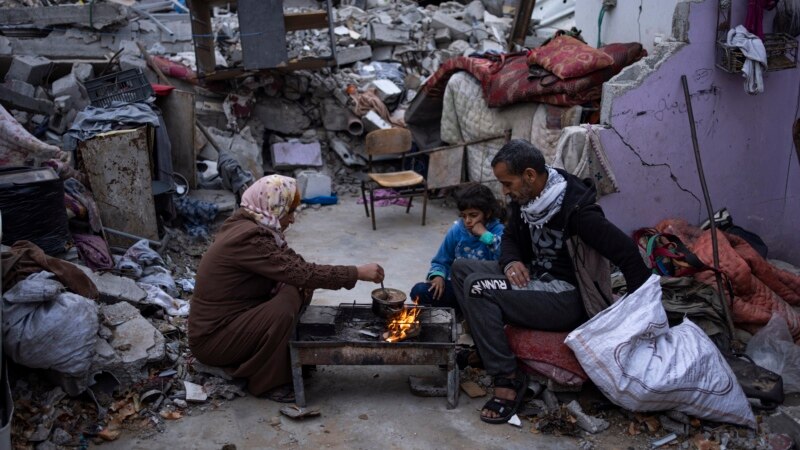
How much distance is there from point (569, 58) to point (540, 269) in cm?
317

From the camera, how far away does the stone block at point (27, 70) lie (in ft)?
27.1

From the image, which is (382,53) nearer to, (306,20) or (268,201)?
(306,20)

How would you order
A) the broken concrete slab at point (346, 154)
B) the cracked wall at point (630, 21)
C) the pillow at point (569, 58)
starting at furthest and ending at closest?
1. the broken concrete slab at point (346, 154)
2. the pillow at point (569, 58)
3. the cracked wall at point (630, 21)

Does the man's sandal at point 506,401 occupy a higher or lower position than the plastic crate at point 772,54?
lower

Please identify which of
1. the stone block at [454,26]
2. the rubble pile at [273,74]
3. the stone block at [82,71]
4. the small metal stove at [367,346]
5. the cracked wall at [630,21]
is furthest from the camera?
the stone block at [454,26]

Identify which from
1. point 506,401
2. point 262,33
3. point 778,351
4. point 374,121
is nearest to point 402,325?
point 506,401

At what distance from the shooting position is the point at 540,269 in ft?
14.1

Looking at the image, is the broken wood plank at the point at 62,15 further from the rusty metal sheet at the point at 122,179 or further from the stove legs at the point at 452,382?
the stove legs at the point at 452,382

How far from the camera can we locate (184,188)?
7652mm

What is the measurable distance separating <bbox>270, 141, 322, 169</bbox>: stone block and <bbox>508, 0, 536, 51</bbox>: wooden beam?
4.30 metres

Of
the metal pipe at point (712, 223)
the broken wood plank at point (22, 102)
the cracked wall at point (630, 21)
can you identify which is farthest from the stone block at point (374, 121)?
the metal pipe at point (712, 223)

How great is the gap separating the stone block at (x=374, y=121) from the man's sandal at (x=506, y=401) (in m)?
6.63

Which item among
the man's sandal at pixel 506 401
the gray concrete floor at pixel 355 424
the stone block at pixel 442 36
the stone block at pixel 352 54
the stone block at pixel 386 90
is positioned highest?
the stone block at pixel 442 36

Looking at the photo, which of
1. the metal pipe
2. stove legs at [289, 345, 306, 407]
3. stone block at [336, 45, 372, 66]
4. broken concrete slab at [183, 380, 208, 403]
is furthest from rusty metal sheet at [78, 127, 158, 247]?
stone block at [336, 45, 372, 66]
